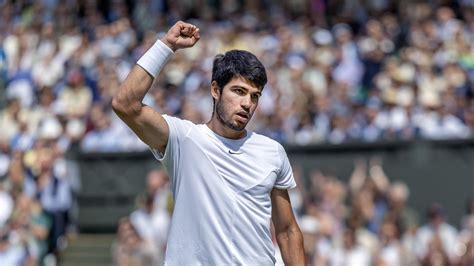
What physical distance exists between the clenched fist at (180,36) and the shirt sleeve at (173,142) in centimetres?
37

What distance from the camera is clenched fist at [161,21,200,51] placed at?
5.38 metres

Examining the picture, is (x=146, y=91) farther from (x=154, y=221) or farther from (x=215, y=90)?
(x=154, y=221)

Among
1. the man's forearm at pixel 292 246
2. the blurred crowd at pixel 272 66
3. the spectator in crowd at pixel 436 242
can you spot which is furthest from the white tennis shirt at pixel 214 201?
the blurred crowd at pixel 272 66

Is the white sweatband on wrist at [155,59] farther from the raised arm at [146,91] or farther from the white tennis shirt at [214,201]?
the white tennis shirt at [214,201]

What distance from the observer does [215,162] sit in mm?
5438

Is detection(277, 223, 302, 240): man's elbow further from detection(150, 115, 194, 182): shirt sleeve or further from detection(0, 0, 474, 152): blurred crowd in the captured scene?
detection(0, 0, 474, 152): blurred crowd

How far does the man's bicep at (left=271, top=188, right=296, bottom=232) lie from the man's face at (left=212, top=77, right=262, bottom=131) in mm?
443

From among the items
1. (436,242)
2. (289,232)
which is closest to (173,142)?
(289,232)

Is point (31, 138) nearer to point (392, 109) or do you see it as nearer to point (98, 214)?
point (98, 214)

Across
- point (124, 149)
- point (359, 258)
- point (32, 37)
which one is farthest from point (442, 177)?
point (32, 37)

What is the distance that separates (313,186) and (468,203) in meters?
2.09

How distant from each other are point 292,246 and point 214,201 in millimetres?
608

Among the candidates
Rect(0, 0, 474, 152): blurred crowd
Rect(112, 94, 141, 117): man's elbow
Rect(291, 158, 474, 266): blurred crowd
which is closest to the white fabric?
Rect(0, 0, 474, 152): blurred crowd

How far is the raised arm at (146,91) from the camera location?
522cm
